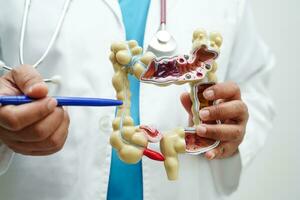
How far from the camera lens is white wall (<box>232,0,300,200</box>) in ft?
3.11

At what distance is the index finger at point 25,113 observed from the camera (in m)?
0.36

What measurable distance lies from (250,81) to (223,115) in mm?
265

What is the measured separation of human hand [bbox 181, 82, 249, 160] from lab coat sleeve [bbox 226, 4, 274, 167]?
164 millimetres

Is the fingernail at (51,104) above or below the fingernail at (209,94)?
above

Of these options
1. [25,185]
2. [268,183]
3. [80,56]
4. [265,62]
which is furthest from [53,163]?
[268,183]

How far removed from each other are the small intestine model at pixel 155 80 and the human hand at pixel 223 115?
0.02 meters

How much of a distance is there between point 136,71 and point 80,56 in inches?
7.1

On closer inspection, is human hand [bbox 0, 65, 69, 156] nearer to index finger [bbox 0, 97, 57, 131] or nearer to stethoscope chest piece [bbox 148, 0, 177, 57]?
index finger [bbox 0, 97, 57, 131]

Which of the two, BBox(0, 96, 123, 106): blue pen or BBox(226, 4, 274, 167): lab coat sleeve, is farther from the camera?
BBox(226, 4, 274, 167): lab coat sleeve

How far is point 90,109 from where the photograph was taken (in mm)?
538

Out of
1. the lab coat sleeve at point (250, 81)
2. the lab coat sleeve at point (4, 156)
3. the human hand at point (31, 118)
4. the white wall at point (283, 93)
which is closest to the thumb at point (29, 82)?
the human hand at point (31, 118)

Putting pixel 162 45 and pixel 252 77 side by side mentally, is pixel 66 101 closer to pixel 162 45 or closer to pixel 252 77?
pixel 162 45

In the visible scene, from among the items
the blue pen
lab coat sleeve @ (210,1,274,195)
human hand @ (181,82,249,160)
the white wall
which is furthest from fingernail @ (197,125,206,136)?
the white wall

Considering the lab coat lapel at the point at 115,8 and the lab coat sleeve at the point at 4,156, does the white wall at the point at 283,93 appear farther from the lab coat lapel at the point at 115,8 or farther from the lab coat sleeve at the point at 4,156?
the lab coat sleeve at the point at 4,156
